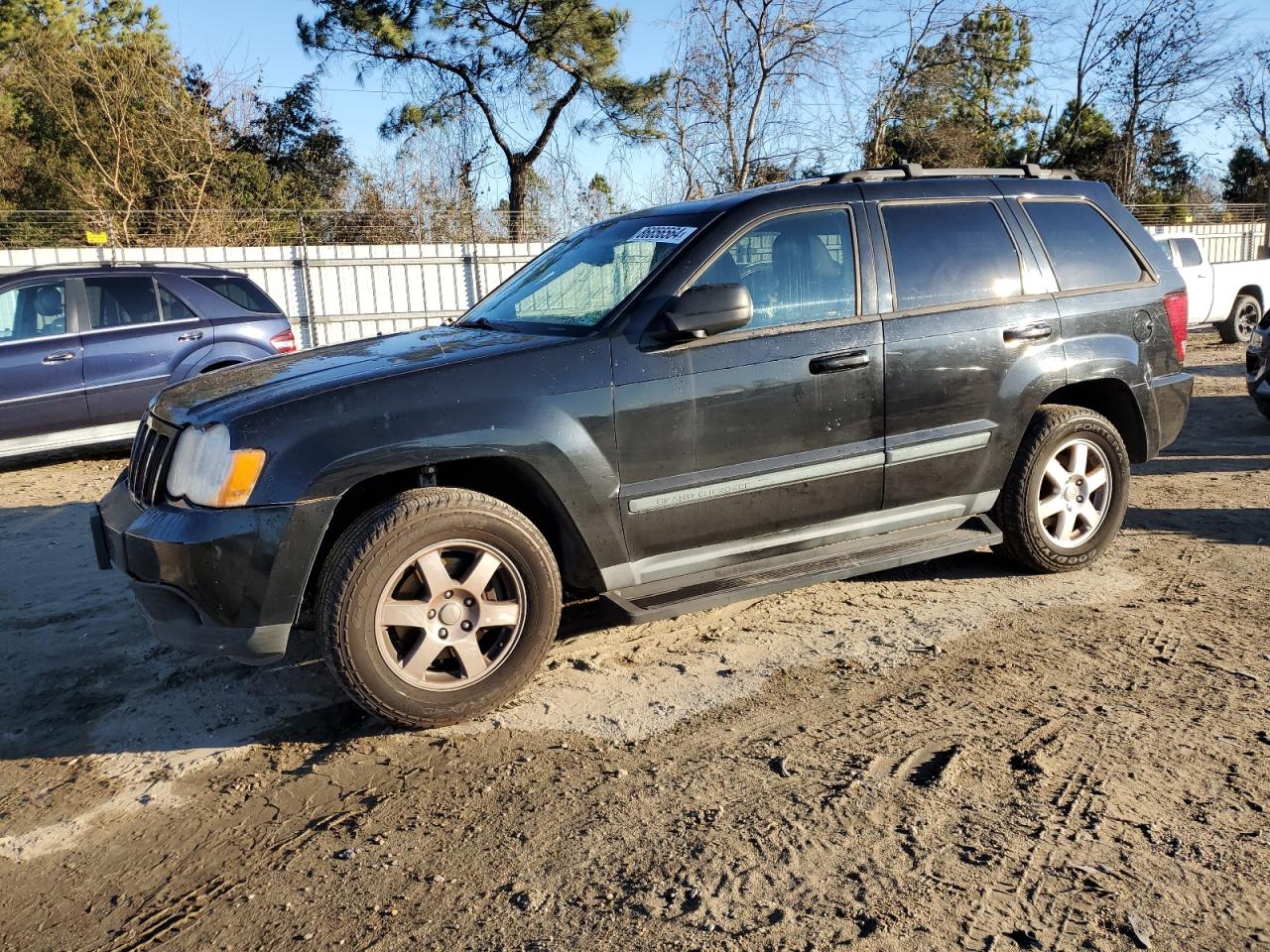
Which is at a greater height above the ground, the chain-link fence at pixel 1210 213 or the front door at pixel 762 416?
the chain-link fence at pixel 1210 213

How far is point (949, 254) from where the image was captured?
4590 mm

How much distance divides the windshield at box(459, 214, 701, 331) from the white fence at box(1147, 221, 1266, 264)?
24.6 meters

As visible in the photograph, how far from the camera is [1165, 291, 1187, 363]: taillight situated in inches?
202

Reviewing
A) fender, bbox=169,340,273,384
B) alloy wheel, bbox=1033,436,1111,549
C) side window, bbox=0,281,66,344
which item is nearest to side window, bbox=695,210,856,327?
alloy wheel, bbox=1033,436,1111,549

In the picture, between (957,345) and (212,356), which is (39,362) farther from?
(957,345)

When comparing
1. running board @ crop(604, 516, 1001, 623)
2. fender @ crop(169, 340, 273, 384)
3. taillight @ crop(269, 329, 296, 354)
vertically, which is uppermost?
taillight @ crop(269, 329, 296, 354)

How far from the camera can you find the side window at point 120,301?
28.9 ft

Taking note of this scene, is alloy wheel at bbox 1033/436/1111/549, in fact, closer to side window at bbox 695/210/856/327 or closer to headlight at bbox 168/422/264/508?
side window at bbox 695/210/856/327

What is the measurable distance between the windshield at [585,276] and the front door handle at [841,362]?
751mm

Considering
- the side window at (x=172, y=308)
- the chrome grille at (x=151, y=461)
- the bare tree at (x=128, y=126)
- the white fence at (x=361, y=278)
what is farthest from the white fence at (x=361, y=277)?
the chrome grille at (x=151, y=461)

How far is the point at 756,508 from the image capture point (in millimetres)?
4070

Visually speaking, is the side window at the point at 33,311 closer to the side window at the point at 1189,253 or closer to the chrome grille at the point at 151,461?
the chrome grille at the point at 151,461

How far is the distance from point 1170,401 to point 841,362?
2122 millimetres

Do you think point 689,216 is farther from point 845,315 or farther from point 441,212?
point 441,212
